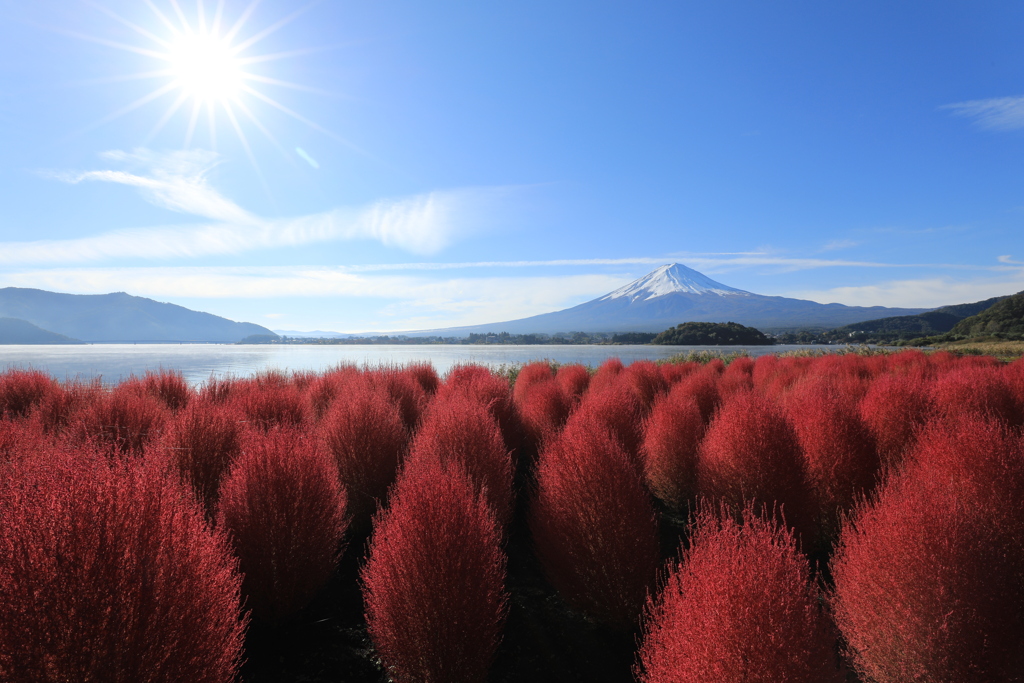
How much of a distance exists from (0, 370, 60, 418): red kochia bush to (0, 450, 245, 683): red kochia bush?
25.5ft

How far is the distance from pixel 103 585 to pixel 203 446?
11.7 ft

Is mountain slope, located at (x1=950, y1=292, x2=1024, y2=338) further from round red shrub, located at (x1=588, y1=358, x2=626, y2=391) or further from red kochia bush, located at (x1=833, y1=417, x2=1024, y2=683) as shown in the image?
red kochia bush, located at (x1=833, y1=417, x2=1024, y2=683)

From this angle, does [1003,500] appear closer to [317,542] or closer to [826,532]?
[826,532]

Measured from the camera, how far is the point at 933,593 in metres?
2.61

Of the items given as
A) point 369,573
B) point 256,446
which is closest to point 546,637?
point 369,573

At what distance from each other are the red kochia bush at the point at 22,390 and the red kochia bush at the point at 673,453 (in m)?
9.55

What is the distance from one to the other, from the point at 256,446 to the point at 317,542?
0.95m

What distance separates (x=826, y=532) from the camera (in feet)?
17.5

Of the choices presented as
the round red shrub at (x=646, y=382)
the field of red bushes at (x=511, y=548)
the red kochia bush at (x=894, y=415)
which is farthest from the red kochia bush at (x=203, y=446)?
the round red shrub at (x=646, y=382)

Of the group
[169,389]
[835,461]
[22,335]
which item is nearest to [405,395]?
[169,389]

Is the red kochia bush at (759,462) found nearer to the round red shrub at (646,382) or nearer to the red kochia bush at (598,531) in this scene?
the red kochia bush at (598,531)

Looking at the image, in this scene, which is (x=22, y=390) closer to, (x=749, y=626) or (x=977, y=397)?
(x=749, y=626)

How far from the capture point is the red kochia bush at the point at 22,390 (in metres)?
7.63

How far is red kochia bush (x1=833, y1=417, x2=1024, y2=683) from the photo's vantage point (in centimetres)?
255
